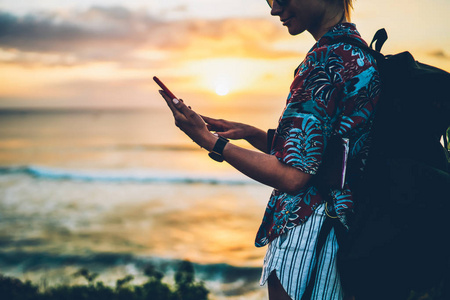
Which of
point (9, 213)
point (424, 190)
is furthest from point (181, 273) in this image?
point (9, 213)

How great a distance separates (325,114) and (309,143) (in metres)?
0.11

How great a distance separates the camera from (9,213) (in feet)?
34.3

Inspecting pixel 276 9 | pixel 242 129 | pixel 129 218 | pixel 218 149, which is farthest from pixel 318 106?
pixel 129 218

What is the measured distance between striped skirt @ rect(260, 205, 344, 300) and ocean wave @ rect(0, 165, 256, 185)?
43.7 feet

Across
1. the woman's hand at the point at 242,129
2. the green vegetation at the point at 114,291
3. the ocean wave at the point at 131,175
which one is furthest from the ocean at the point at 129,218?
the woman's hand at the point at 242,129

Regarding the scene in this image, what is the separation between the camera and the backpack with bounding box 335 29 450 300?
1424 mm

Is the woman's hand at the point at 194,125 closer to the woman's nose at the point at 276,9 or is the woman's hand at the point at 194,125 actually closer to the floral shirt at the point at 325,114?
the floral shirt at the point at 325,114

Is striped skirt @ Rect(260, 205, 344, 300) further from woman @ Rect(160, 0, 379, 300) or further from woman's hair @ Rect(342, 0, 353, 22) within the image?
woman's hair @ Rect(342, 0, 353, 22)

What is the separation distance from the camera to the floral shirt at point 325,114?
1415mm

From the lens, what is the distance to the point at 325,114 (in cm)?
142

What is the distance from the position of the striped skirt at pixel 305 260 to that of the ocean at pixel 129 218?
165 inches

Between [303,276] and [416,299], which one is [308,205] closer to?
[303,276]

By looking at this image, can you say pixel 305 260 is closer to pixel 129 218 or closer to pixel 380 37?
pixel 380 37

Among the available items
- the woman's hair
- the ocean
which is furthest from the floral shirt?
the ocean
